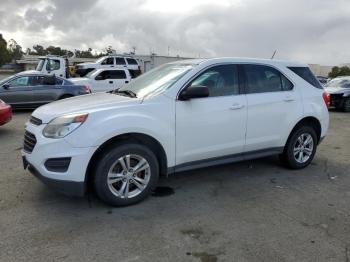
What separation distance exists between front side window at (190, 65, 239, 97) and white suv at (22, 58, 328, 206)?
1cm

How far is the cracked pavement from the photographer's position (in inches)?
128

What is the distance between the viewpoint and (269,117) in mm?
5234

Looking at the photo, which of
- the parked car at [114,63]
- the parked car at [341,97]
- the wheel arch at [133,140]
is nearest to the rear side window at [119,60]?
the parked car at [114,63]

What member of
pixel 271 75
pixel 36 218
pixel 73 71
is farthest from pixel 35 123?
pixel 73 71

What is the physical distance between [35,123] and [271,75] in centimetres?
341

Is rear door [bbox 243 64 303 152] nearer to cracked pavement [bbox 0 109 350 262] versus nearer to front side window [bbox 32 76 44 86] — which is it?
cracked pavement [bbox 0 109 350 262]

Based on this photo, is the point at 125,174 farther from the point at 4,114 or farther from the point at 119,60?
the point at 119,60

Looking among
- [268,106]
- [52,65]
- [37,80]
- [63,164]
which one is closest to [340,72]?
[52,65]

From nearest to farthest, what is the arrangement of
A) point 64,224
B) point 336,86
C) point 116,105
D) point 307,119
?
1. point 64,224
2. point 116,105
3. point 307,119
4. point 336,86

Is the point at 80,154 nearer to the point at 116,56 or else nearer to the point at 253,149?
the point at 253,149

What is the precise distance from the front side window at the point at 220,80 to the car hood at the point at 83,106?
3.16ft

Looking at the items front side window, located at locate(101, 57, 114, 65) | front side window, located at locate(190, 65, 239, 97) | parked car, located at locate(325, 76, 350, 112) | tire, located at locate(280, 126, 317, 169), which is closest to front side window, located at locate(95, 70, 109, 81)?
front side window, located at locate(101, 57, 114, 65)

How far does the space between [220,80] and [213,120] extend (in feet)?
2.02

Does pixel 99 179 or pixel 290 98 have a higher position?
pixel 290 98
